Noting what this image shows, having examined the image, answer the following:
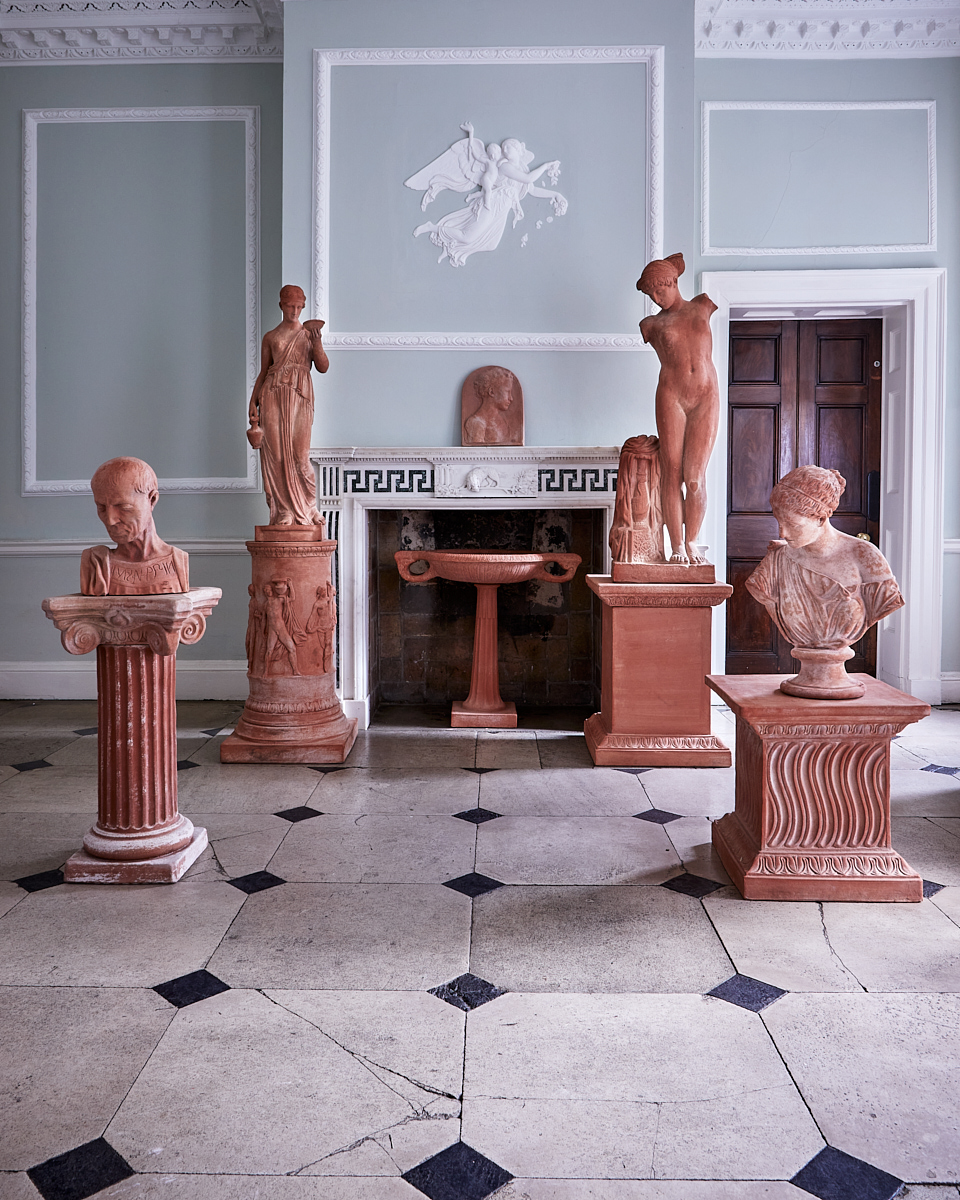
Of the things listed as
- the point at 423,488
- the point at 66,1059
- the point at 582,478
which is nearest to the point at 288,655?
the point at 423,488

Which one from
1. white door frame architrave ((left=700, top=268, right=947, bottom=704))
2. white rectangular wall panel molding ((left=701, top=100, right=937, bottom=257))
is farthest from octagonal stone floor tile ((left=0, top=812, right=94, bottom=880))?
white rectangular wall panel molding ((left=701, top=100, right=937, bottom=257))

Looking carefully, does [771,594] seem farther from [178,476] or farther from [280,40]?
[280,40]

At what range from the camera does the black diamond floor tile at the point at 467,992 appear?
200 cm

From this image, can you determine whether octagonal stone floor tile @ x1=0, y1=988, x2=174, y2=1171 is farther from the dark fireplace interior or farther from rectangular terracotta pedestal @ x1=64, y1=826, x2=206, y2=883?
the dark fireplace interior

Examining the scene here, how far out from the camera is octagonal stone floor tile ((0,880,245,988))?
84.2 inches

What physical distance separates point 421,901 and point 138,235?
4439 millimetres

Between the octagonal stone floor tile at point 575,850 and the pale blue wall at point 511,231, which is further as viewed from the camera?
the pale blue wall at point 511,231

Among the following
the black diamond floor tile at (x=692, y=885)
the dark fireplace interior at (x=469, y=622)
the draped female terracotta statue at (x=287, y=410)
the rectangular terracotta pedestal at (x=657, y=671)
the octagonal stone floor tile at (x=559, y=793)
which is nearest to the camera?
the black diamond floor tile at (x=692, y=885)

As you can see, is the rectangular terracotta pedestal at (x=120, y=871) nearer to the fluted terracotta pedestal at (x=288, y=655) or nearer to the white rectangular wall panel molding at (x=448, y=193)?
the fluted terracotta pedestal at (x=288, y=655)

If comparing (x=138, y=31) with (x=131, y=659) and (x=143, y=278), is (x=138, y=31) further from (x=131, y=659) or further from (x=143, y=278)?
(x=131, y=659)

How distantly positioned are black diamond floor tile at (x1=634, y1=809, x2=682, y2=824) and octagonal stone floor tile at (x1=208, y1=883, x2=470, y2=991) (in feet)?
3.14

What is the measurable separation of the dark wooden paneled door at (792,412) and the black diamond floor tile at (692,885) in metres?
3.19

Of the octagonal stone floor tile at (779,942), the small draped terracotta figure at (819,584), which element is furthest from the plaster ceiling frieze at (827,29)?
the octagonal stone floor tile at (779,942)

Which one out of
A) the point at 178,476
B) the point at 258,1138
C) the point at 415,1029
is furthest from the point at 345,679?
the point at 258,1138
